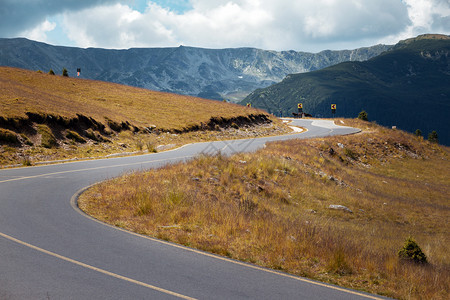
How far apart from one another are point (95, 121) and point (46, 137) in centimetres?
659

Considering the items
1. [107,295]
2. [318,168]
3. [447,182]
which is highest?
[107,295]

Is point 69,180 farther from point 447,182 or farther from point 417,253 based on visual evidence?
point 447,182

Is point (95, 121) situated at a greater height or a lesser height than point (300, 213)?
greater

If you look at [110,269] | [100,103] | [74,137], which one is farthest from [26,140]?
[100,103]

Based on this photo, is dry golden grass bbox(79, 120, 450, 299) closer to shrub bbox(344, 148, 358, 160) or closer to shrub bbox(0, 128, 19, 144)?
shrub bbox(344, 148, 358, 160)

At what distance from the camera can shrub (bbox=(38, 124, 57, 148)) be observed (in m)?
22.3

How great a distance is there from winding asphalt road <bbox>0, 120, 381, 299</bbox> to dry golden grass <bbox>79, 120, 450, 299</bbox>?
0.74m

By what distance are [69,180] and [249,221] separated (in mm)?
9099

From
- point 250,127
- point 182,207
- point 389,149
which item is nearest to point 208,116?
point 250,127

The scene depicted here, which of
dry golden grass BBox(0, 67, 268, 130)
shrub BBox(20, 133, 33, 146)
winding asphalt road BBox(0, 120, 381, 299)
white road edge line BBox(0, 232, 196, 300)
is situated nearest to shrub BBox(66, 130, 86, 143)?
dry golden grass BBox(0, 67, 268, 130)

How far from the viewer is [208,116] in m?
46.1

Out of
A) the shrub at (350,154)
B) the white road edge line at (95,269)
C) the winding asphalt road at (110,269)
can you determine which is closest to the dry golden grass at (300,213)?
the winding asphalt road at (110,269)

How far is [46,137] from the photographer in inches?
901

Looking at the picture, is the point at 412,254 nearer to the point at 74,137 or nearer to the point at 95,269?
the point at 95,269
